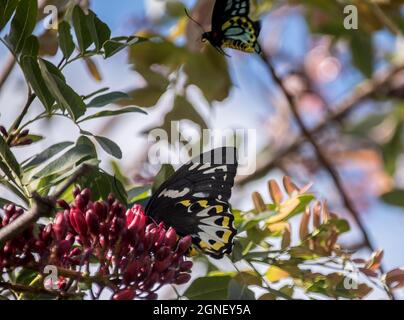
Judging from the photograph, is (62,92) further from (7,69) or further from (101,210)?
(7,69)

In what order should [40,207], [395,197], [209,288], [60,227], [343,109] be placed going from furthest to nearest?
[343,109] < [395,197] < [209,288] < [60,227] < [40,207]

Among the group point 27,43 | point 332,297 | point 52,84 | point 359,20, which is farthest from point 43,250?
point 359,20

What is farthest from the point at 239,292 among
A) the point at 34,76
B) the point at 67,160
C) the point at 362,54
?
the point at 362,54

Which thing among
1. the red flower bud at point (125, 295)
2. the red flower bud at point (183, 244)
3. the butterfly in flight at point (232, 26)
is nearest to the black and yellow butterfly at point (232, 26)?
the butterfly in flight at point (232, 26)

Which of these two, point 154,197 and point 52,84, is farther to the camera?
point 154,197
